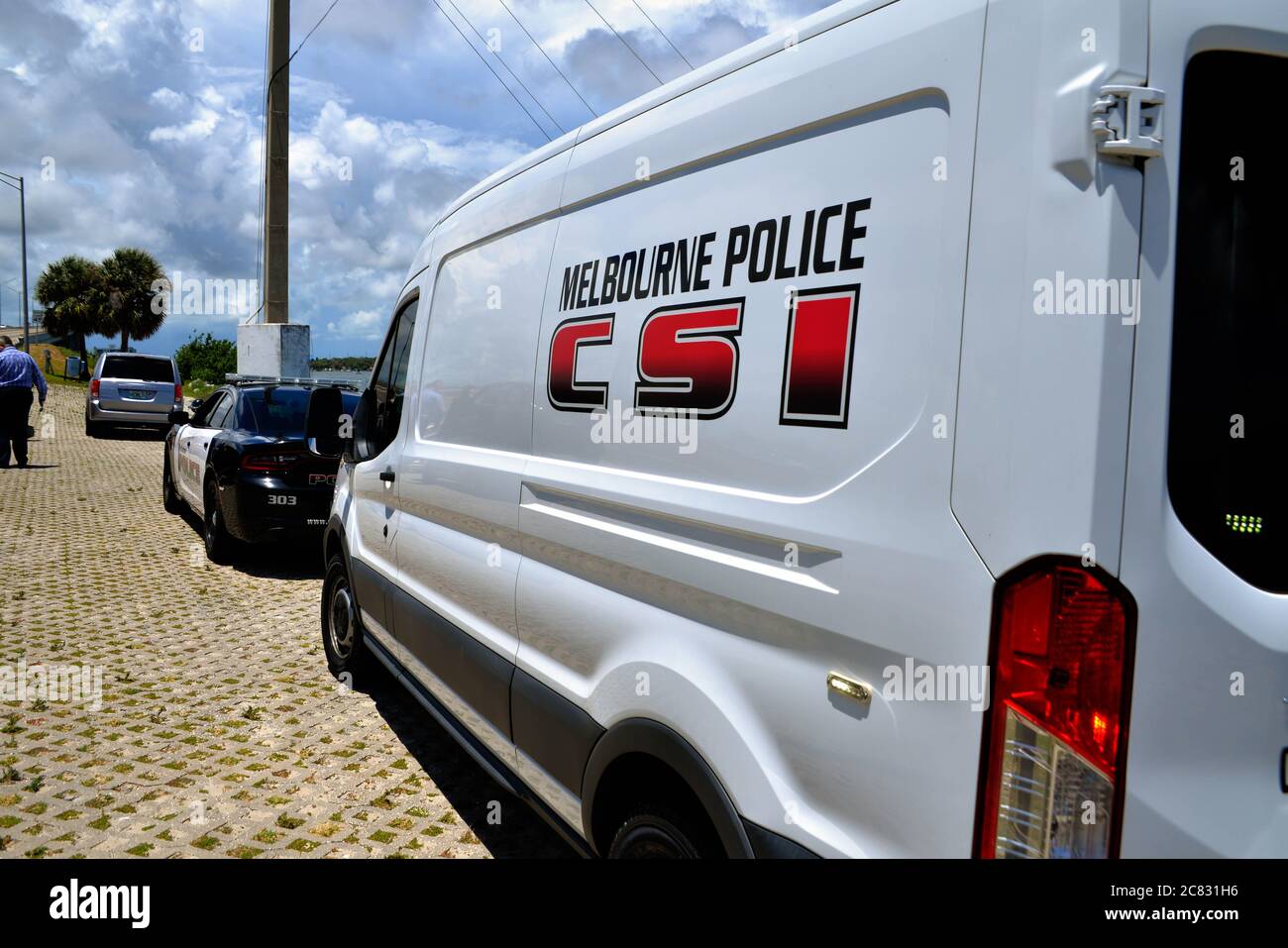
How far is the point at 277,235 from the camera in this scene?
20734 mm

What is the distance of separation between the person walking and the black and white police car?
6152 millimetres

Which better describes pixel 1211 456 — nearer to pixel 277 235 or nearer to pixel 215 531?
pixel 215 531

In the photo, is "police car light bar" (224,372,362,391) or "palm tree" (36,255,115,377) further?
"palm tree" (36,255,115,377)

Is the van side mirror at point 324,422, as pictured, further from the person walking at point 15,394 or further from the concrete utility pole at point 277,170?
the concrete utility pole at point 277,170

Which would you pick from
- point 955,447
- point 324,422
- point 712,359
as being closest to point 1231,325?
point 955,447

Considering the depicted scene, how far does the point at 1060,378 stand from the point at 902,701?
2.04ft

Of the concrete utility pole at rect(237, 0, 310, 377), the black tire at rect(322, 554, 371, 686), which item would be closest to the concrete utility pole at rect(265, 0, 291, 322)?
the concrete utility pole at rect(237, 0, 310, 377)

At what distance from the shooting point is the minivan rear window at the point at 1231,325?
158 cm

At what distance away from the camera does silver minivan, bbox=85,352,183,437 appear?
806 inches

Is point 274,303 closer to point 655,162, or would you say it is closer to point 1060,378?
point 655,162

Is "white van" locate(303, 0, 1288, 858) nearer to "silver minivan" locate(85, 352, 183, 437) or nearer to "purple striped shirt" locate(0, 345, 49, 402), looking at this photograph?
"purple striped shirt" locate(0, 345, 49, 402)

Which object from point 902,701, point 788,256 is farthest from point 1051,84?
point 902,701

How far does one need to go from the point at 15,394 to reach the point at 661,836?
15.3m

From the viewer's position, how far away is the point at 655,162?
259 cm
